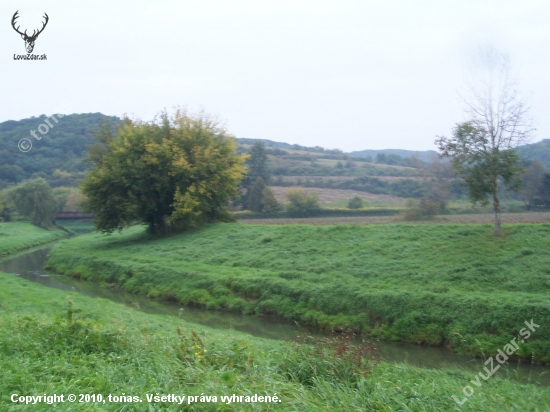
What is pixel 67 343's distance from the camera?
823 centimetres

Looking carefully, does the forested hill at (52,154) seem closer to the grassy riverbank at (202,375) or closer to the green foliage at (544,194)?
the green foliage at (544,194)

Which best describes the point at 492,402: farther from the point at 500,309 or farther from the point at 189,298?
the point at 189,298

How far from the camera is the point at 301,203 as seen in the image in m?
40.0

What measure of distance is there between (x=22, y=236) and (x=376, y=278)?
3820 cm

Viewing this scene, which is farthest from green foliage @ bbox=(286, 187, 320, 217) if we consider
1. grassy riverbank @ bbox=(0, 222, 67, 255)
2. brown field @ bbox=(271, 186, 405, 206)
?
grassy riverbank @ bbox=(0, 222, 67, 255)

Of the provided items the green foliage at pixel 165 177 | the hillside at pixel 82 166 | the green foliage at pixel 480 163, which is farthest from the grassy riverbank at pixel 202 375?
the hillside at pixel 82 166

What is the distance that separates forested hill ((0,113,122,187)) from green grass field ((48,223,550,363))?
41675 mm

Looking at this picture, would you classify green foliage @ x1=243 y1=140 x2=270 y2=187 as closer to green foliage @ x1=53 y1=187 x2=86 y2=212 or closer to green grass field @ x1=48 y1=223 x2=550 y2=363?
green grass field @ x1=48 y1=223 x2=550 y2=363

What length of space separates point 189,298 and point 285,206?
21189 millimetres

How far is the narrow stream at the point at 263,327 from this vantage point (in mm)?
11836

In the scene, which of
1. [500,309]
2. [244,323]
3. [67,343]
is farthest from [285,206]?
[67,343]

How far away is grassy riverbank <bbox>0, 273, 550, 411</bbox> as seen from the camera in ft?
20.4

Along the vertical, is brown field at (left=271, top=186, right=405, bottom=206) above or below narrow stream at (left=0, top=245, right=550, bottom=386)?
above

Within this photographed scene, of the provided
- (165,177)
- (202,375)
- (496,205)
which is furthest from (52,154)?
(202,375)
